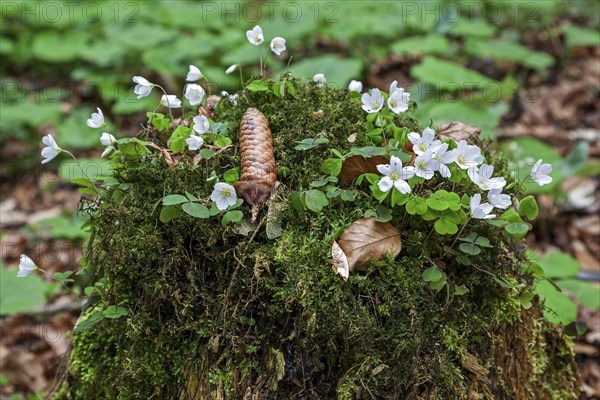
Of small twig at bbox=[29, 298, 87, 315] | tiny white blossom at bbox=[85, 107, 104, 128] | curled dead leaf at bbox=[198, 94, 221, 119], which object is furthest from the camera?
small twig at bbox=[29, 298, 87, 315]

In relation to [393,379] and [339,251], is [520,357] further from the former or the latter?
[339,251]

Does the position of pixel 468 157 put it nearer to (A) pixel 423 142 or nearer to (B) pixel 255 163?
(A) pixel 423 142

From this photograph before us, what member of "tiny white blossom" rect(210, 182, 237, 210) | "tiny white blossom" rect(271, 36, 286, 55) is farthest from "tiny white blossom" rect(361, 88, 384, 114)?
"tiny white blossom" rect(210, 182, 237, 210)

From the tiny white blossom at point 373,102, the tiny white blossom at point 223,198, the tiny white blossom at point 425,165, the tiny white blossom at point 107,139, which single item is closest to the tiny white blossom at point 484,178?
the tiny white blossom at point 425,165

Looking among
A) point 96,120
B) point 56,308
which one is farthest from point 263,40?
point 56,308

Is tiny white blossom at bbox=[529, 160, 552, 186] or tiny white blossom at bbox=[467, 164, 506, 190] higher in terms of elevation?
tiny white blossom at bbox=[467, 164, 506, 190]

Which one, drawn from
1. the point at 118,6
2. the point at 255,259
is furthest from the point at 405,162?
the point at 118,6

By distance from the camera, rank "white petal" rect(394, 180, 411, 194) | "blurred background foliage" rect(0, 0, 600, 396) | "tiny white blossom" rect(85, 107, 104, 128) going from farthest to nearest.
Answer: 1. "blurred background foliage" rect(0, 0, 600, 396)
2. "tiny white blossom" rect(85, 107, 104, 128)
3. "white petal" rect(394, 180, 411, 194)

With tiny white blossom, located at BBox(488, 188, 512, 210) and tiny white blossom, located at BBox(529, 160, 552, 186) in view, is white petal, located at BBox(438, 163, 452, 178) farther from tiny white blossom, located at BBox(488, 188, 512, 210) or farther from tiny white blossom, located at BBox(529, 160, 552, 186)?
tiny white blossom, located at BBox(529, 160, 552, 186)
